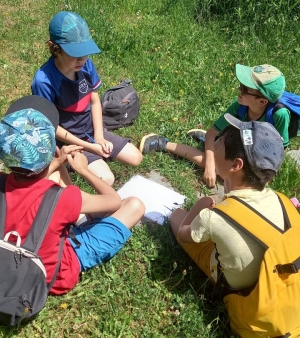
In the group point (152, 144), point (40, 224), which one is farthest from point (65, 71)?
point (40, 224)

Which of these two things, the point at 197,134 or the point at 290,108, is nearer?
the point at 290,108

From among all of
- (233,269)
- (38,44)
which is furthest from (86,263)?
(38,44)

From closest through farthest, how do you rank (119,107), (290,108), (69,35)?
(69,35)
(290,108)
(119,107)

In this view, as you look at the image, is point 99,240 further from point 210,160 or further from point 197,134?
point 197,134

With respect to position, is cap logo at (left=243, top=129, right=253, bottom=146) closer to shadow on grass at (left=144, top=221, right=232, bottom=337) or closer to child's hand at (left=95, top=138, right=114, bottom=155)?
shadow on grass at (left=144, top=221, right=232, bottom=337)

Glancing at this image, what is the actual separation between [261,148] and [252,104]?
4.03 ft

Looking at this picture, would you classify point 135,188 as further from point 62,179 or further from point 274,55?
point 274,55

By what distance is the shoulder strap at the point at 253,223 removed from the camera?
2.36 m

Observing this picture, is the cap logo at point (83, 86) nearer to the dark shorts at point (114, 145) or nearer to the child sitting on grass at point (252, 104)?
the dark shorts at point (114, 145)

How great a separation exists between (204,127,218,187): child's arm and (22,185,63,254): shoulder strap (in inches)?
71.5

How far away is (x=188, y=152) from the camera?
4.05m

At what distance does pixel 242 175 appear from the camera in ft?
8.41

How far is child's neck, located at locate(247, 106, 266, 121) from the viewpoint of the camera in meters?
3.62

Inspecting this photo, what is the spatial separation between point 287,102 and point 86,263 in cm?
204
